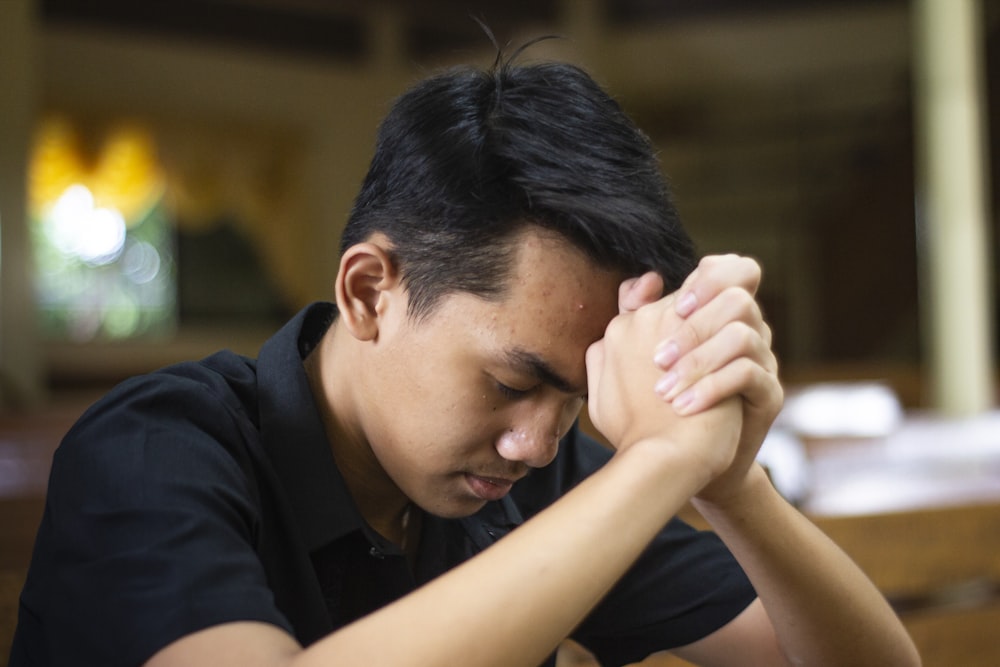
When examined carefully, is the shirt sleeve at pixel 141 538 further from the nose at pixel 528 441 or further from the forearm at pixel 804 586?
the forearm at pixel 804 586

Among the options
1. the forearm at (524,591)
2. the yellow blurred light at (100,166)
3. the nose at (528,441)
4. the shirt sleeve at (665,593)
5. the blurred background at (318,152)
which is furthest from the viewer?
the yellow blurred light at (100,166)

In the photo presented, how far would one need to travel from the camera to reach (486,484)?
990mm

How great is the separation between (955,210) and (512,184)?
2.96m

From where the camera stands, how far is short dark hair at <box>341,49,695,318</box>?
3.07 ft

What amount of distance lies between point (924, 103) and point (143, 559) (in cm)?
347

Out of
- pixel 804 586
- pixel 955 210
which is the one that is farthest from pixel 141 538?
pixel 955 210

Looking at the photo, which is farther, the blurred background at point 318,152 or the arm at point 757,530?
the blurred background at point 318,152

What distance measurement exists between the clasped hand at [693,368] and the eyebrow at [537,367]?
3 cm

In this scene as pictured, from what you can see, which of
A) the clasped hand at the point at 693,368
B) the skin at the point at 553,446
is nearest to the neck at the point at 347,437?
the skin at the point at 553,446

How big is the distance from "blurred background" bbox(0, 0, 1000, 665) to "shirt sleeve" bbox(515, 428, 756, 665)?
492cm

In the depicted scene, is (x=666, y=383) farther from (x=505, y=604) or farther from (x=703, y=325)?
(x=505, y=604)

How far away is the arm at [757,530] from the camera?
2.87 ft

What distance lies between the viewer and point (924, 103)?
12.0ft

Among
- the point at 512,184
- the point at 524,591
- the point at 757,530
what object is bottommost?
the point at 757,530
